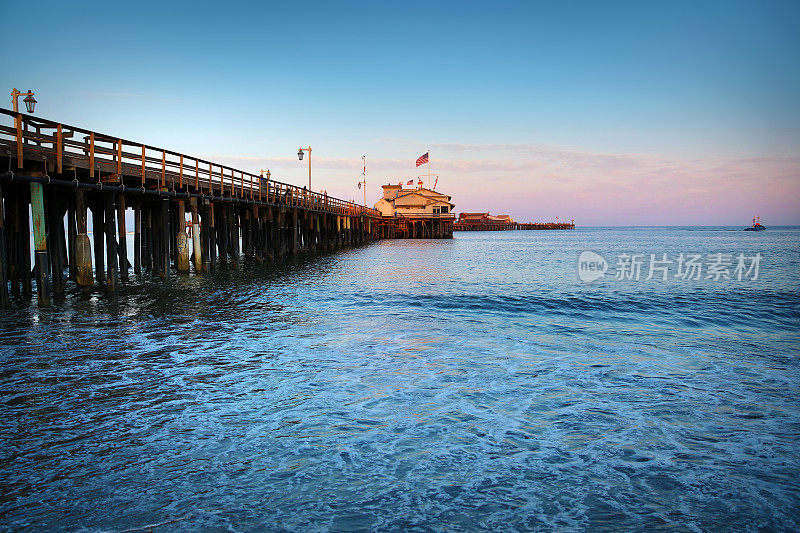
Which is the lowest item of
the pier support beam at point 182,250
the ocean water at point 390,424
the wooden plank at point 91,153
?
the ocean water at point 390,424

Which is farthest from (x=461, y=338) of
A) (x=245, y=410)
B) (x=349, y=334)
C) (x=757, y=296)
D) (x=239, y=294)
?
(x=757, y=296)

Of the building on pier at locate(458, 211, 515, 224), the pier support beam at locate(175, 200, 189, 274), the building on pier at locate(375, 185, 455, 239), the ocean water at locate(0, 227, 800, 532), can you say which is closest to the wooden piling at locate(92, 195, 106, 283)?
the pier support beam at locate(175, 200, 189, 274)

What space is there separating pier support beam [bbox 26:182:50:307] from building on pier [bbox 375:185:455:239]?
7477 centimetres

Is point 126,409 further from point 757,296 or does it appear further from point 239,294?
point 757,296

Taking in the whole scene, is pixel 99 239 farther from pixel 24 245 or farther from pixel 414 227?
pixel 414 227

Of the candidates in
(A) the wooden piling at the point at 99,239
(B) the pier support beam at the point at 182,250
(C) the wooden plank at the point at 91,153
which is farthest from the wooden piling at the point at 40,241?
(B) the pier support beam at the point at 182,250

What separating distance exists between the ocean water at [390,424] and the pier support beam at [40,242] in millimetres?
512

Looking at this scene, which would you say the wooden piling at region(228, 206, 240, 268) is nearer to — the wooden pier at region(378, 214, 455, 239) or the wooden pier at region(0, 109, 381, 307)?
the wooden pier at region(0, 109, 381, 307)

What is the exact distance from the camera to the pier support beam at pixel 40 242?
12.5 meters

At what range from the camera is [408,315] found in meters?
13.9

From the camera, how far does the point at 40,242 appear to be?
490 inches

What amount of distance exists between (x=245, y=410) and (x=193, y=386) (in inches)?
52.7

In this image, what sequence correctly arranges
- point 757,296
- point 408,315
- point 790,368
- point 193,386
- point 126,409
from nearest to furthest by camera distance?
Result: point 126,409 < point 193,386 < point 790,368 < point 408,315 < point 757,296

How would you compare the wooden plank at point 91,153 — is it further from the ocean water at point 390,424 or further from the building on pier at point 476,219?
the building on pier at point 476,219
